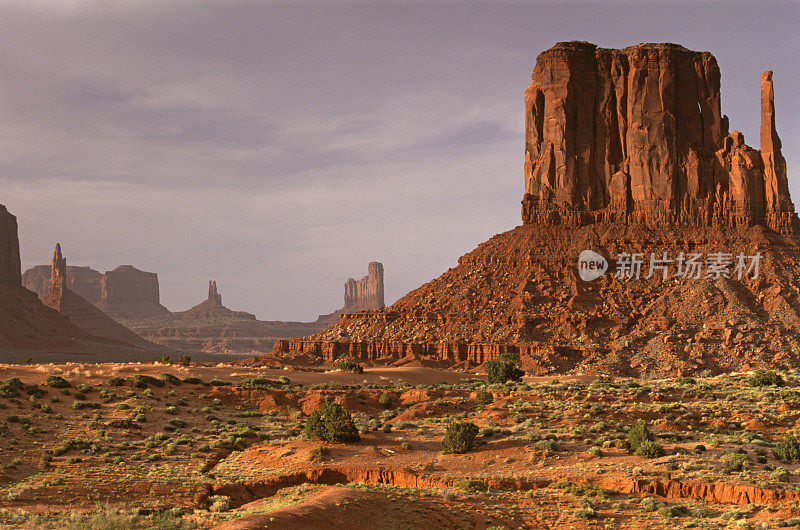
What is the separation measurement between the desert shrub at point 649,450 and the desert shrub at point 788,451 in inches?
162

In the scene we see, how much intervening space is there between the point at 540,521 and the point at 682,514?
4271 millimetres

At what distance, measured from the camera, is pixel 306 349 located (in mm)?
86375

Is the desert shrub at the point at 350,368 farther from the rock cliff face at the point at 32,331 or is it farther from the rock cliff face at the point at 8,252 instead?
the rock cliff face at the point at 8,252

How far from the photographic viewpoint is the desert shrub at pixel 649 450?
27.7 meters

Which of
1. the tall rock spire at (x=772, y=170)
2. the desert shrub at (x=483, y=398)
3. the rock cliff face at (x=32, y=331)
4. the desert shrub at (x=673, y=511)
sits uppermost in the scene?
the tall rock spire at (x=772, y=170)

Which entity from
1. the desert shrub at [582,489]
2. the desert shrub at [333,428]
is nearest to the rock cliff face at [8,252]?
the desert shrub at [333,428]

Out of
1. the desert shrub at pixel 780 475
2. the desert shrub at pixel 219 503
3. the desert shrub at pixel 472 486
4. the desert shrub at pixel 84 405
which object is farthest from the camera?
the desert shrub at pixel 84 405

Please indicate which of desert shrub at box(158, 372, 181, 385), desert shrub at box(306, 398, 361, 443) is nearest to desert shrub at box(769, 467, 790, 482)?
desert shrub at box(306, 398, 361, 443)

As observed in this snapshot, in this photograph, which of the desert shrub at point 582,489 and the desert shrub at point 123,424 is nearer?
the desert shrub at point 582,489

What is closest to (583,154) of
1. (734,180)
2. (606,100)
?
(606,100)

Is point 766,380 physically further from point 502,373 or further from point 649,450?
point 649,450

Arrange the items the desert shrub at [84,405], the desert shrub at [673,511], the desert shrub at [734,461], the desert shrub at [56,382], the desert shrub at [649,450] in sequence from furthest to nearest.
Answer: the desert shrub at [56,382] → the desert shrub at [84,405] → the desert shrub at [649,450] → the desert shrub at [734,461] → the desert shrub at [673,511]

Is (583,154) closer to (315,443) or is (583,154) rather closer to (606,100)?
(606,100)

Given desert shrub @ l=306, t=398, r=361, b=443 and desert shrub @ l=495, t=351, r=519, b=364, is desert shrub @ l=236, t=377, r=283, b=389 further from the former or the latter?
desert shrub @ l=495, t=351, r=519, b=364
